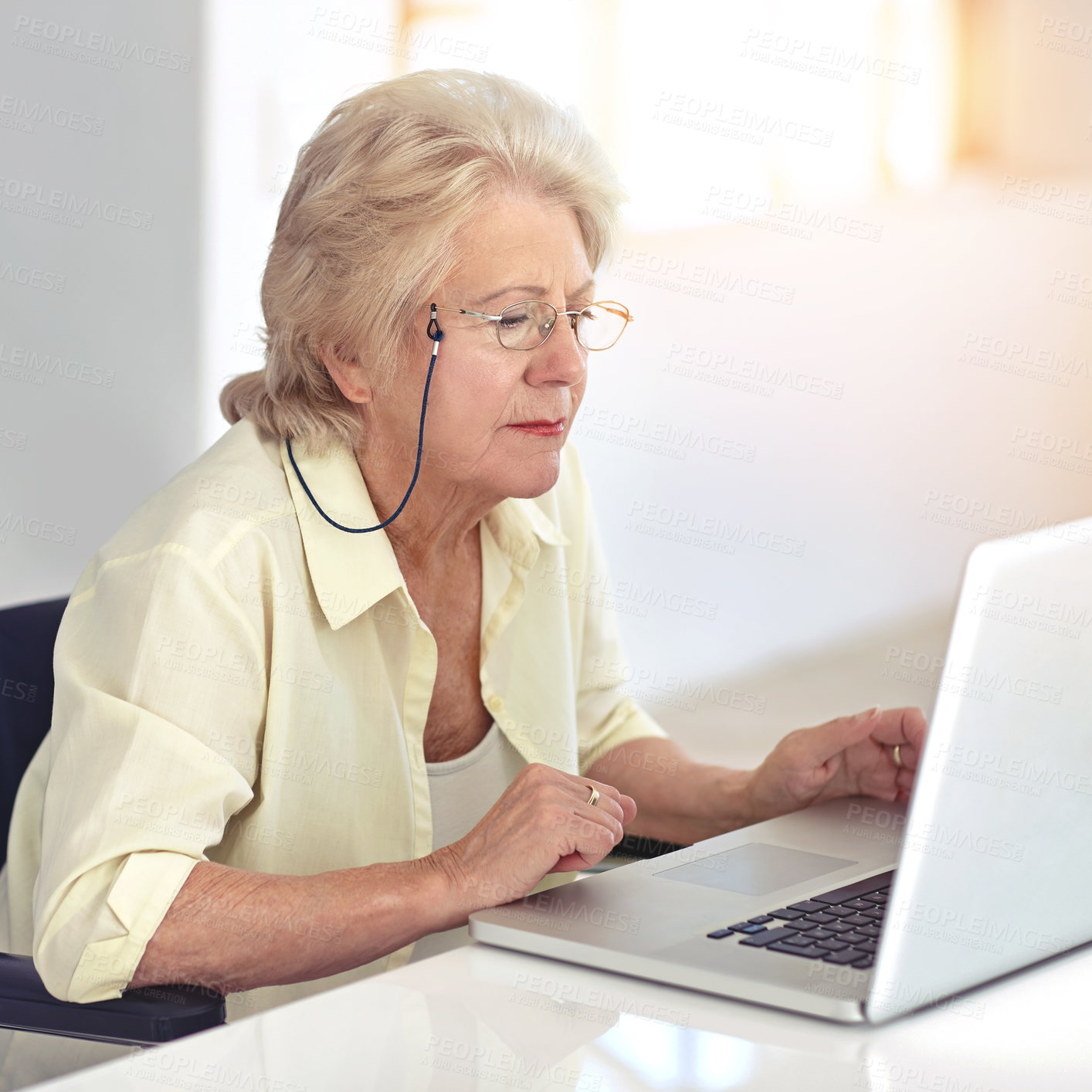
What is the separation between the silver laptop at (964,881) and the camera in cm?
76

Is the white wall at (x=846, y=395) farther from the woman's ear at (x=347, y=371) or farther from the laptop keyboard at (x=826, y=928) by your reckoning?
the laptop keyboard at (x=826, y=928)

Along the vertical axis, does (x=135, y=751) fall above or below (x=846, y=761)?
above

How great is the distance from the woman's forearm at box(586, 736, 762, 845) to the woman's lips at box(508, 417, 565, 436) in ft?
1.61

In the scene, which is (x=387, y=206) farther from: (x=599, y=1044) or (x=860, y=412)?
(x=860, y=412)

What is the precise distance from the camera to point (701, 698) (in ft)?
13.7

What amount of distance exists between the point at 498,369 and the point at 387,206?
218mm

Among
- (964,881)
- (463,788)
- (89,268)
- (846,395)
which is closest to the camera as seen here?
(964,881)

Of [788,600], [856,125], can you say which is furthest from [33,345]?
[856,125]

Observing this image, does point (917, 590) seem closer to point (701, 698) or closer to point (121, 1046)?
point (701, 698)

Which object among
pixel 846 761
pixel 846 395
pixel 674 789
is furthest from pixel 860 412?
pixel 846 761

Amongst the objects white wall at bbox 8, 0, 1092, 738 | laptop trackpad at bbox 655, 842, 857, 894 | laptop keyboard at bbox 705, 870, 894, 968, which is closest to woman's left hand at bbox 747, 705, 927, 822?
laptop trackpad at bbox 655, 842, 857, 894

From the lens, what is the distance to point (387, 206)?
139 centimetres

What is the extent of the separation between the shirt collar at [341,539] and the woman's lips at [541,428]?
0.19 metres

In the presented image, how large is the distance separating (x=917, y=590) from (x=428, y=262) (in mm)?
3433
